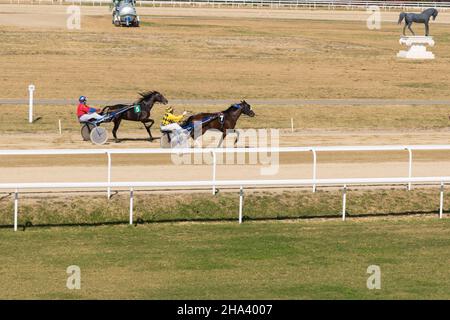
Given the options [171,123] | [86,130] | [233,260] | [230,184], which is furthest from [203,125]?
[233,260]

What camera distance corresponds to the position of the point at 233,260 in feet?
51.5

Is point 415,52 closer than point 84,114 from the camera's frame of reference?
No

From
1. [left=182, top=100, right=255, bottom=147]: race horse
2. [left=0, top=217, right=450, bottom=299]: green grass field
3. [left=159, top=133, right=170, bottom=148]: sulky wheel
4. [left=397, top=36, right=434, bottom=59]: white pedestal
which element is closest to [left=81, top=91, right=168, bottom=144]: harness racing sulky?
[left=159, top=133, right=170, bottom=148]: sulky wheel

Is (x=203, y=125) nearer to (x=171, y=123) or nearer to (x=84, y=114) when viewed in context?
(x=171, y=123)

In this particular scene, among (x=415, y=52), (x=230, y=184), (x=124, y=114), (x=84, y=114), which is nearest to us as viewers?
(x=230, y=184)

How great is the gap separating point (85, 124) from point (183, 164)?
4666 millimetres

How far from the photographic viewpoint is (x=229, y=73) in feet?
146

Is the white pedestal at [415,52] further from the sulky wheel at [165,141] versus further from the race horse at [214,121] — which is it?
the sulky wheel at [165,141]

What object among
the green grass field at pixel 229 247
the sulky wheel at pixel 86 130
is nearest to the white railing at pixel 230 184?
the green grass field at pixel 229 247

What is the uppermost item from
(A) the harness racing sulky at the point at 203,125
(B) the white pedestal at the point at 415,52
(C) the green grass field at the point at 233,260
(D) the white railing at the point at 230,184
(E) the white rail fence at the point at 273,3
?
(E) the white rail fence at the point at 273,3

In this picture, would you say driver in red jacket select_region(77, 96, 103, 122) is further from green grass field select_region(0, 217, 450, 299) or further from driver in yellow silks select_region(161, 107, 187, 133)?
green grass field select_region(0, 217, 450, 299)

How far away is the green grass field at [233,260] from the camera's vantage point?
13.9 m

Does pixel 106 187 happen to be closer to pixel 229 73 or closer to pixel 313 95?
pixel 313 95
